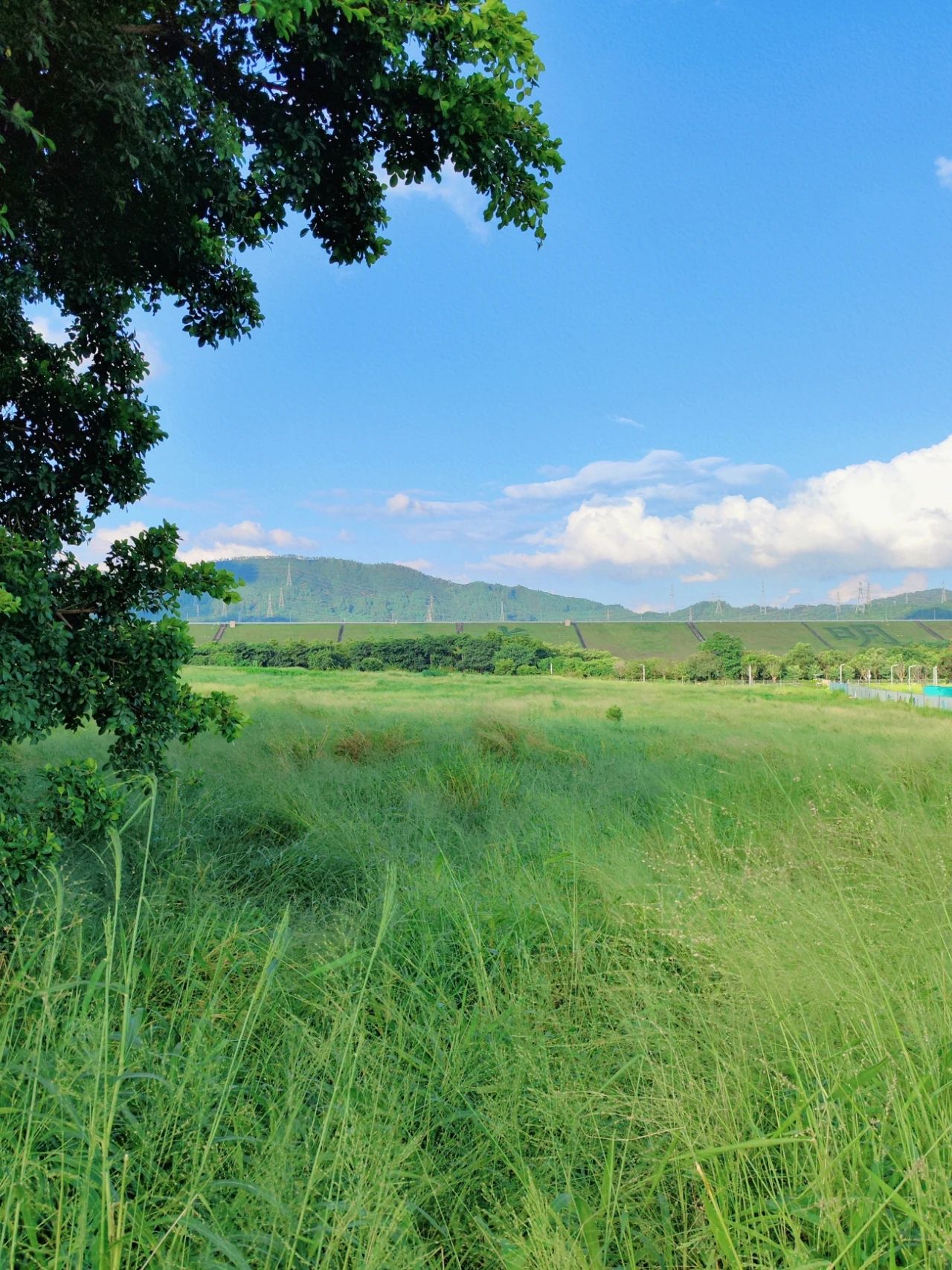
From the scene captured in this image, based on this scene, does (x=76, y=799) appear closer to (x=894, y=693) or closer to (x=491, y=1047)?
(x=491, y=1047)

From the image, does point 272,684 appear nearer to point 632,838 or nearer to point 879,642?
point 632,838

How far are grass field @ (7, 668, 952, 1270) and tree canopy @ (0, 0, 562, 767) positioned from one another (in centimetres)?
129

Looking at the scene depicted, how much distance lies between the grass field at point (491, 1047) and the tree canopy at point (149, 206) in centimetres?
129

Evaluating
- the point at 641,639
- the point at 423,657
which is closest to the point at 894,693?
the point at 423,657

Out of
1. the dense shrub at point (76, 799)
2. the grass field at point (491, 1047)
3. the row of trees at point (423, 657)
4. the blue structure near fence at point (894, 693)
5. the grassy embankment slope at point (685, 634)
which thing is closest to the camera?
the grass field at point (491, 1047)

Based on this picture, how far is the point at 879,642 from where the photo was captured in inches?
5192

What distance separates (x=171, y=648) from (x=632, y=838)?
352 centimetres

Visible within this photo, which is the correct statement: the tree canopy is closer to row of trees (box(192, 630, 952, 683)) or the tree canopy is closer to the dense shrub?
the dense shrub

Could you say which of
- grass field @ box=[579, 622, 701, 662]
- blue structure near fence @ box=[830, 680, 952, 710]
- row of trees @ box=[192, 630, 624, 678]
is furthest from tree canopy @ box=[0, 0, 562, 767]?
grass field @ box=[579, 622, 701, 662]

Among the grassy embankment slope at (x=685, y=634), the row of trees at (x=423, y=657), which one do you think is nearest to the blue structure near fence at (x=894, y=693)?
the row of trees at (x=423, y=657)

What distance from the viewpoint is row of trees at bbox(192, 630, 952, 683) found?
4506 centimetres

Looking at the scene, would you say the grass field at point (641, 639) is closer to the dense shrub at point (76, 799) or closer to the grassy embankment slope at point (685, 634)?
the grassy embankment slope at point (685, 634)

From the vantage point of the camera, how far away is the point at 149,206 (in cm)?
502

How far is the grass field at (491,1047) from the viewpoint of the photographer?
6.23ft
